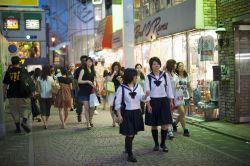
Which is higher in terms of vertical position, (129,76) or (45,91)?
(129,76)

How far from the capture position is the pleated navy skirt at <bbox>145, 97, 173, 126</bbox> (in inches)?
318

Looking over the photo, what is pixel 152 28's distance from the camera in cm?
1634

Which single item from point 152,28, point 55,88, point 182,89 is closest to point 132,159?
point 182,89

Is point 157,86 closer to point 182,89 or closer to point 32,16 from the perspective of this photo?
point 182,89

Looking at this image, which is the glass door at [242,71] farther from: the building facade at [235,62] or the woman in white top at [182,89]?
the woman in white top at [182,89]

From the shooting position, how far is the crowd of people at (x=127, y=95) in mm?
7504

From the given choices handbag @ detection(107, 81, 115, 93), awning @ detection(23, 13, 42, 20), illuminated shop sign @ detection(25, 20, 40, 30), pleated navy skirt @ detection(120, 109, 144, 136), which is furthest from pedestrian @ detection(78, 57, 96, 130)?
illuminated shop sign @ detection(25, 20, 40, 30)

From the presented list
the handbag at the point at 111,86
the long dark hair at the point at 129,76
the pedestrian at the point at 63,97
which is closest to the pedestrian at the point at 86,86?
the handbag at the point at 111,86

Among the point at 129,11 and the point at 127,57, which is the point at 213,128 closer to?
the point at 127,57

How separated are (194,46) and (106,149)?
593 centimetres

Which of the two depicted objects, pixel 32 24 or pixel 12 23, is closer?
pixel 12 23

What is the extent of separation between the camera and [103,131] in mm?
10969

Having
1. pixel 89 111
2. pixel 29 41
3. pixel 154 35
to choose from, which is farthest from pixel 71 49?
pixel 89 111

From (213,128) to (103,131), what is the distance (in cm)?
301
